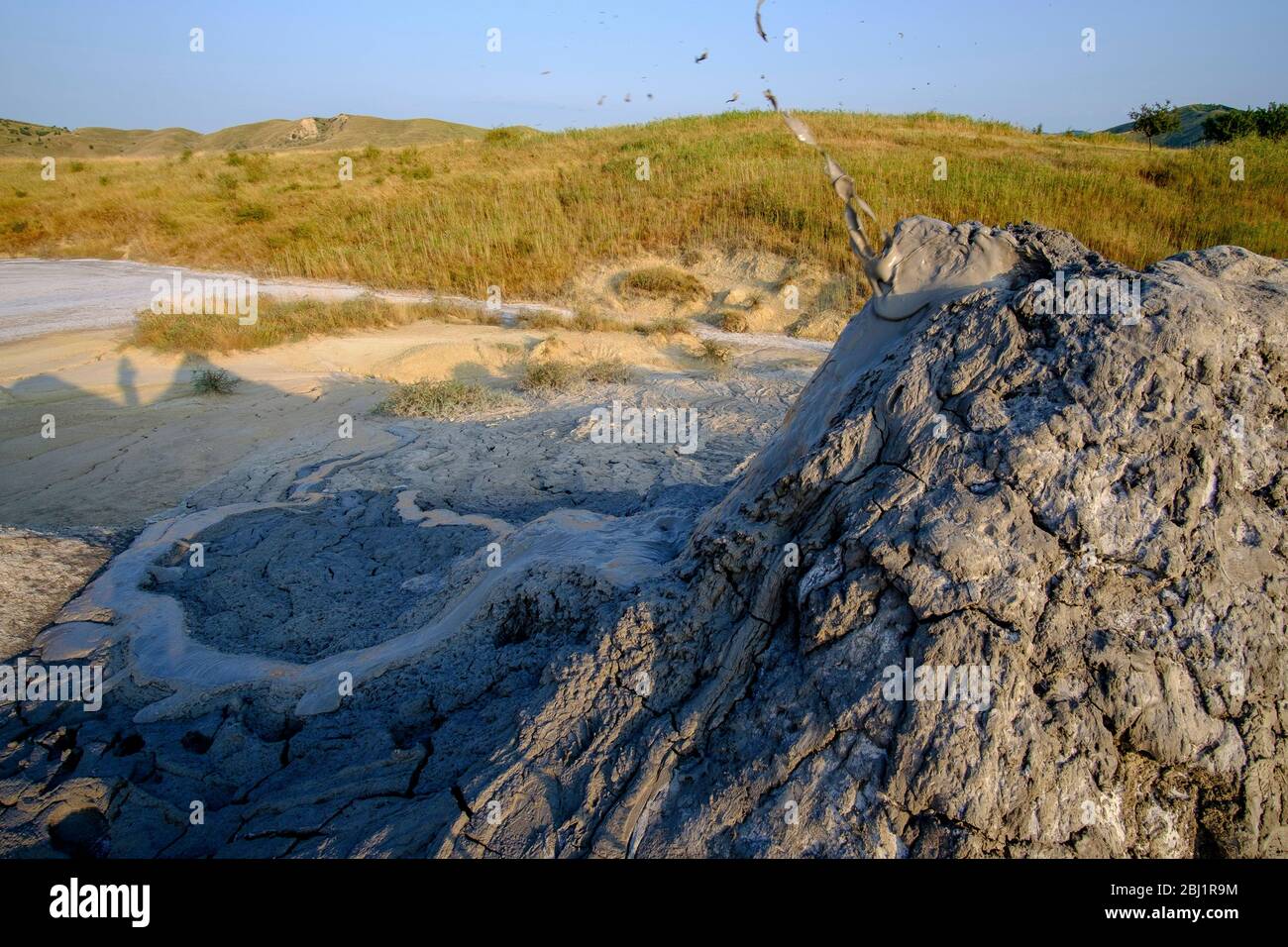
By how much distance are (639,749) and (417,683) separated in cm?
97

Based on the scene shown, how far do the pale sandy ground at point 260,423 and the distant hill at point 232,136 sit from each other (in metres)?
29.3

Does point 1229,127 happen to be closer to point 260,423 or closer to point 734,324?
point 734,324

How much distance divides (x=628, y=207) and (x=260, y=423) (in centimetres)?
781

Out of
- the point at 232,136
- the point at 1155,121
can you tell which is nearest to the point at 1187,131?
the point at 1155,121

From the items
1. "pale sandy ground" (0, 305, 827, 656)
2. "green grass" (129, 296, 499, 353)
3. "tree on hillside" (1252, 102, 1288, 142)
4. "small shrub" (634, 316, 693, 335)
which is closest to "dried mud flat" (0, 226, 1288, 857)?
"pale sandy ground" (0, 305, 827, 656)

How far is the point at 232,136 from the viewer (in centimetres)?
4000

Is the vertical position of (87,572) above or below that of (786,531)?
below

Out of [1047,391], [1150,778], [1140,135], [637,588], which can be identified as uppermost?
[1140,135]

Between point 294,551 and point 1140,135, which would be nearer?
point 294,551

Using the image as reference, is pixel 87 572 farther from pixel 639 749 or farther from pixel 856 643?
pixel 856 643

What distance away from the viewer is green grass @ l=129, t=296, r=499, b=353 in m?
7.49

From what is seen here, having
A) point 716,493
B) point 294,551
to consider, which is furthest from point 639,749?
point 294,551

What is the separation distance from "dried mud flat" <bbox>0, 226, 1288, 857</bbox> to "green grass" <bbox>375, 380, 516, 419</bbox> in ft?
10.9

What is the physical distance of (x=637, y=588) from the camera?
2361mm
